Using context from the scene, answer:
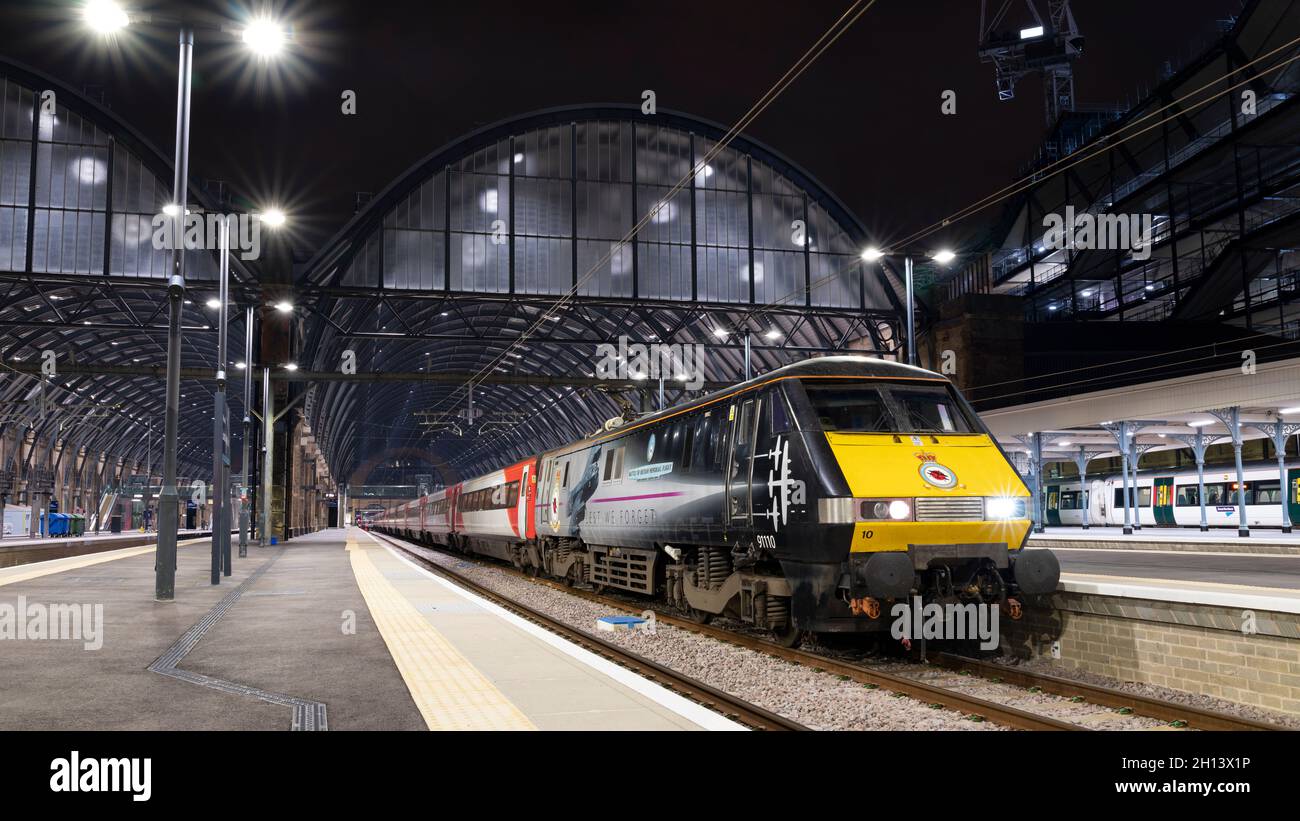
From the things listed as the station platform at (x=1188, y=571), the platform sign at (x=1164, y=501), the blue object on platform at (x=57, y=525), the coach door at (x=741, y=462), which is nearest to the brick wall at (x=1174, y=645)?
the station platform at (x=1188, y=571)

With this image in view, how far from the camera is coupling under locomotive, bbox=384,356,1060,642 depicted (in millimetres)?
10062

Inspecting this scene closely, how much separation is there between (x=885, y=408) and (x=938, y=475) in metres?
1.22

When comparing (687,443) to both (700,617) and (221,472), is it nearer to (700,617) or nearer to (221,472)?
(700,617)

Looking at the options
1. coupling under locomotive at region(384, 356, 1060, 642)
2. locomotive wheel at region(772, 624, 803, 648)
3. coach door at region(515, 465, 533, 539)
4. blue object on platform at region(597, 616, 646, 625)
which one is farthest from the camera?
coach door at region(515, 465, 533, 539)

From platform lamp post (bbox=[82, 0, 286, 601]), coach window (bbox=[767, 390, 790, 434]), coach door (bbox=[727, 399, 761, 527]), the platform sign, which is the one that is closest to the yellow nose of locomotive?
coach window (bbox=[767, 390, 790, 434])

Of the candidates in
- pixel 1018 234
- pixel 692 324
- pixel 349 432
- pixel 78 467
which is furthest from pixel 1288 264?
pixel 78 467

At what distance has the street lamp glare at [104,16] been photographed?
13609 mm

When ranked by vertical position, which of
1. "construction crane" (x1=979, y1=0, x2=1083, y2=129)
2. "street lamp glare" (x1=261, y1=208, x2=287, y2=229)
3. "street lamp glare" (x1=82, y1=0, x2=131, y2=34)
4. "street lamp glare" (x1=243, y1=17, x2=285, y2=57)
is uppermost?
"construction crane" (x1=979, y1=0, x2=1083, y2=129)

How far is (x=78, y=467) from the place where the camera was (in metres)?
73.8

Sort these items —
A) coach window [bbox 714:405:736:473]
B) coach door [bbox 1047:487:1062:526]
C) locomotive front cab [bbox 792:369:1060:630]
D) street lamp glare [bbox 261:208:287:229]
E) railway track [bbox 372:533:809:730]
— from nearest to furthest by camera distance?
railway track [bbox 372:533:809:730] < locomotive front cab [bbox 792:369:1060:630] < coach window [bbox 714:405:736:473] < street lamp glare [bbox 261:208:287:229] < coach door [bbox 1047:487:1062:526]

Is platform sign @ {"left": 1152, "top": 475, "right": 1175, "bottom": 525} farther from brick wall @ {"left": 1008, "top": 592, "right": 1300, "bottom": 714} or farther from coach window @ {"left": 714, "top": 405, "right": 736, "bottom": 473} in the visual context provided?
coach window @ {"left": 714, "top": 405, "right": 736, "bottom": 473}

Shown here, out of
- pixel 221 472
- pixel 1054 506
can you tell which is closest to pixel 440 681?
pixel 221 472

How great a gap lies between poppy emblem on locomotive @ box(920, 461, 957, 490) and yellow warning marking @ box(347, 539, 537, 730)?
516 cm
